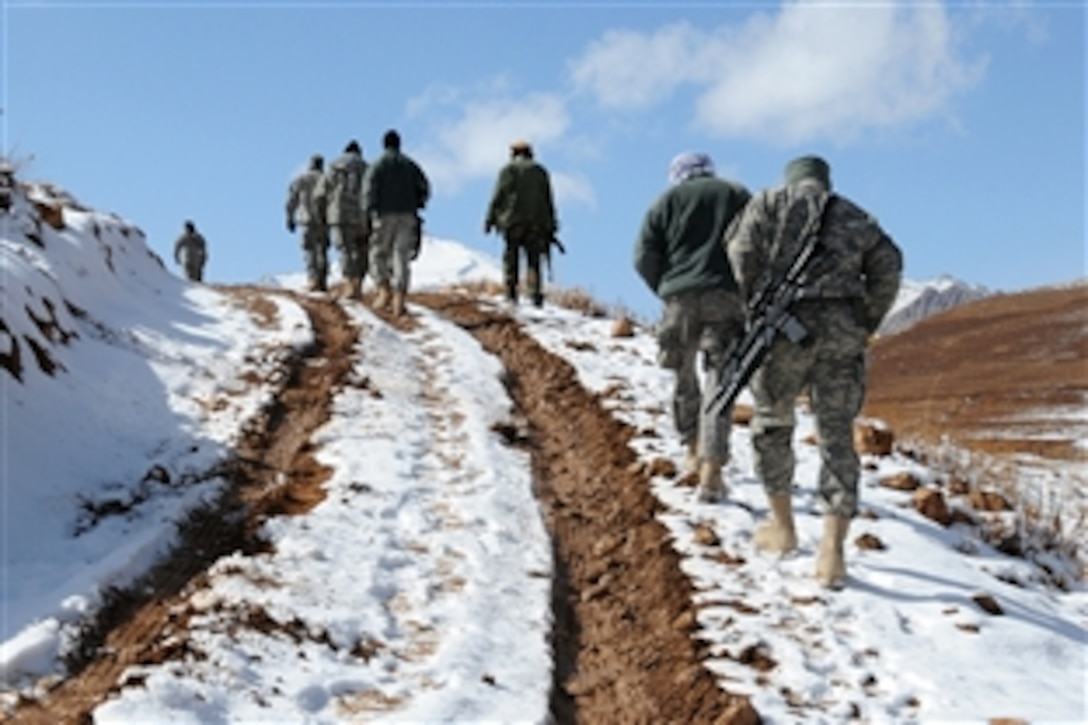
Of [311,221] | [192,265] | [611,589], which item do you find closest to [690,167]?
[611,589]

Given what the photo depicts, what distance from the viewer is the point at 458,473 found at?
704cm

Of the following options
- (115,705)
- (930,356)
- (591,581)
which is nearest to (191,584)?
(115,705)

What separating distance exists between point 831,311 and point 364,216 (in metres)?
→ 11.4

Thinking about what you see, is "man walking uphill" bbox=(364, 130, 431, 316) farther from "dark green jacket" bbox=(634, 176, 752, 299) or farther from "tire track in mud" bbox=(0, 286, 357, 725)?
"dark green jacket" bbox=(634, 176, 752, 299)

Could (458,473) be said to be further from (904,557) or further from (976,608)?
(976,608)

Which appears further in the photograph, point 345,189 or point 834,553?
point 345,189

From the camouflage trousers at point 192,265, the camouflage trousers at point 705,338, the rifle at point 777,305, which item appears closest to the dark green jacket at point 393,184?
the camouflage trousers at point 705,338

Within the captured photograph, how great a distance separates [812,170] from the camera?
17.7ft

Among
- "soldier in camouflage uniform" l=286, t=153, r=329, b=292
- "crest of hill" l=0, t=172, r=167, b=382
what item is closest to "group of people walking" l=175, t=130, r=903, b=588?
"crest of hill" l=0, t=172, r=167, b=382

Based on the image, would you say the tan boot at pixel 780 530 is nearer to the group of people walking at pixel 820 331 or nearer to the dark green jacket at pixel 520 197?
the group of people walking at pixel 820 331

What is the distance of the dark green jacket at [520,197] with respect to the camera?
1373 cm

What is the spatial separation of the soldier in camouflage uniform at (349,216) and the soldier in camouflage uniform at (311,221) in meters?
1.39

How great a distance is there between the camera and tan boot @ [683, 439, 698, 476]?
6836 mm

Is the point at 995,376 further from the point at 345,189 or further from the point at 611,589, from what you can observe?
the point at 611,589
